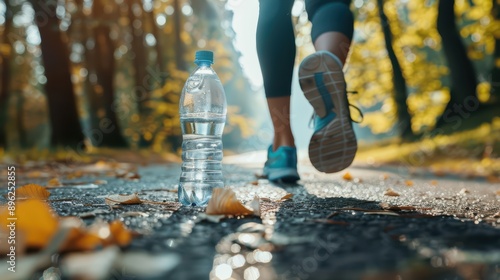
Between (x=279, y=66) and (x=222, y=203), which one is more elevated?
(x=279, y=66)

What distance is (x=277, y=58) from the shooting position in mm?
3111

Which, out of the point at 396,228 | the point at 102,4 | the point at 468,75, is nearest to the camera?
the point at 396,228

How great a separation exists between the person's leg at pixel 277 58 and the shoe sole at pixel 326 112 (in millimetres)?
507

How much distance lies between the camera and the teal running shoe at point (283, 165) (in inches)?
121

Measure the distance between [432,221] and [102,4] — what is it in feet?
51.7

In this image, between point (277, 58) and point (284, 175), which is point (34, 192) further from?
point (277, 58)

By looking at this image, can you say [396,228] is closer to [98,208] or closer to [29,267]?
[29,267]

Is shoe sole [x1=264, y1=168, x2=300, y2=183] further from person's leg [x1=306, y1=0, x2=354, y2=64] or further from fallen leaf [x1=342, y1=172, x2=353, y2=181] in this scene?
fallen leaf [x1=342, y1=172, x2=353, y2=181]

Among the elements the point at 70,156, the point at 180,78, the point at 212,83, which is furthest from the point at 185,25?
the point at 212,83

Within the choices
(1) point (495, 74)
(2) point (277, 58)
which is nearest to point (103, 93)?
(1) point (495, 74)

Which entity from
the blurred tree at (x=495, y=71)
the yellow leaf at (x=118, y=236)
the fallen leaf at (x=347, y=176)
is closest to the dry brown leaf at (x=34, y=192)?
the yellow leaf at (x=118, y=236)

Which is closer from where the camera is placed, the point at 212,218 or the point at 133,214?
the point at 212,218

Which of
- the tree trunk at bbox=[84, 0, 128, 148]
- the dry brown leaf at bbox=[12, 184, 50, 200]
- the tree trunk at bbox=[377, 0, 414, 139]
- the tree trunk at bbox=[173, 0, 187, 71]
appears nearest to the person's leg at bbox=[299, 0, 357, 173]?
the dry brown leaf at bbox=[12, 184, 50, 200]

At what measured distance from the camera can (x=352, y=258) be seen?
1056 mm
